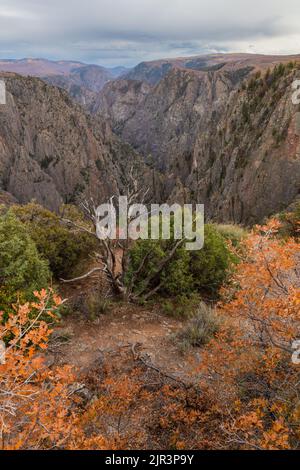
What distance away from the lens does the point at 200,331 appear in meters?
7.81

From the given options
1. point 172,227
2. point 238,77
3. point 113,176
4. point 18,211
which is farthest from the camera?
point 238,77

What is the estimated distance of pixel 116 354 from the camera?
24.6 feet

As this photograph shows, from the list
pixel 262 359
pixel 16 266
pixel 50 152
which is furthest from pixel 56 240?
pixel 50 152

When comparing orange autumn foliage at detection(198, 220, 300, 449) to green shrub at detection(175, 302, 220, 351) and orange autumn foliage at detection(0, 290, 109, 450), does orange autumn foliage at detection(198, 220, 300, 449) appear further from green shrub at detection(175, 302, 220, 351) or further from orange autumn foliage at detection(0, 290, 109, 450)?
orange autumn foliage at detection(0, 290, 109, 450)

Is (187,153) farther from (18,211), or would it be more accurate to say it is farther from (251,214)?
(18,211)

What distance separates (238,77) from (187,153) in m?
80.5

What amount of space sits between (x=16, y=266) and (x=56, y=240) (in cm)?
313

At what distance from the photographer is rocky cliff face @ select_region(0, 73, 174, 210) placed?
7456 cm

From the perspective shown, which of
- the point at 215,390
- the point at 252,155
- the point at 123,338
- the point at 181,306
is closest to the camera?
the point at 215,390

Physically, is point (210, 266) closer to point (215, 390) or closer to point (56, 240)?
point (215, 390)

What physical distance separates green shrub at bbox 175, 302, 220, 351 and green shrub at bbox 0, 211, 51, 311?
3.62 meters

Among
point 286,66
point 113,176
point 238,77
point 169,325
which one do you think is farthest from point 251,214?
point 238,77

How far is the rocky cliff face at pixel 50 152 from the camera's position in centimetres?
7456

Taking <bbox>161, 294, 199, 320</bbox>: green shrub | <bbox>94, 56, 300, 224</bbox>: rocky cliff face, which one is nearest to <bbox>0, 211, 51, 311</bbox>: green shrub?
<bbox>161, 294, 199, 320</bbox>: green shrub
